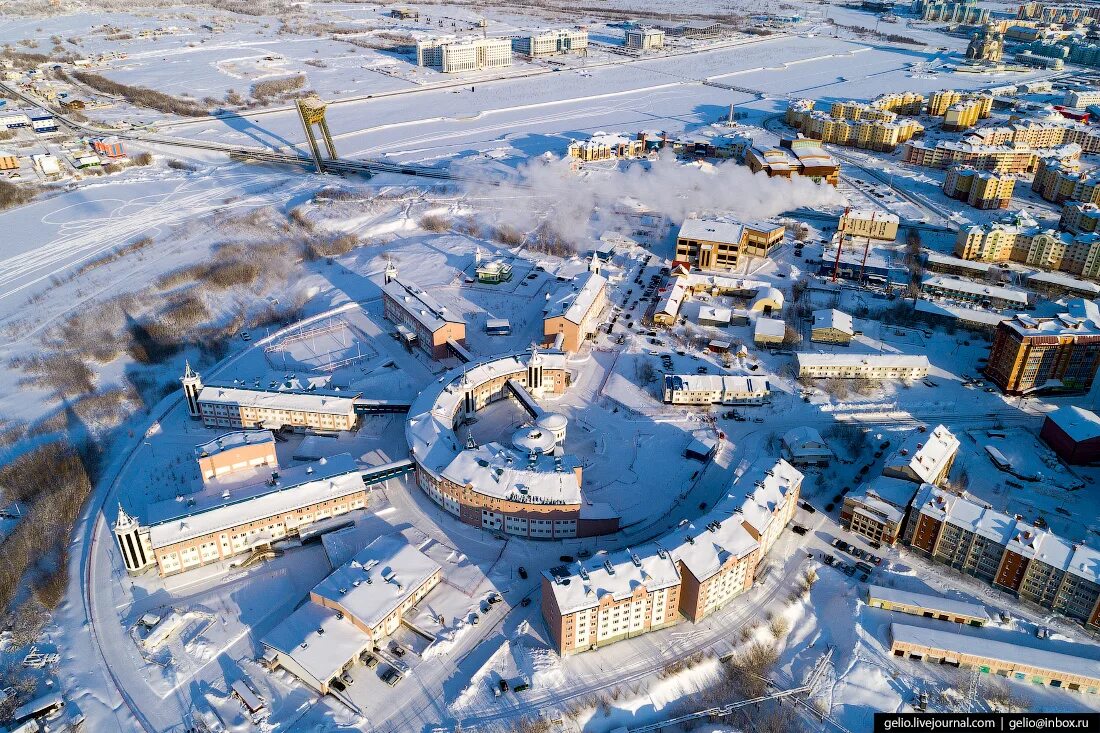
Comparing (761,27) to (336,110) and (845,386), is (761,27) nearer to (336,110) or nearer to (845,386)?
(336,110)

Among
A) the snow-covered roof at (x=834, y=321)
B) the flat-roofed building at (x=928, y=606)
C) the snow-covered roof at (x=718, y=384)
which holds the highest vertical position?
the snow-covered roof at (x=834, y=321)

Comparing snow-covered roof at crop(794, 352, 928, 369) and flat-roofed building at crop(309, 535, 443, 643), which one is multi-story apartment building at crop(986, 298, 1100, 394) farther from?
flat-roofed building at crop(309, 535, 443, 643)

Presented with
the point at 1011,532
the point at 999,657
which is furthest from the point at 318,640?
the point at 1011,532

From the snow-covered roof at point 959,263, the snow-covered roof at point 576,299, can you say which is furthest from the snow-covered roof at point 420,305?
the snow-covered roof at point 959,263

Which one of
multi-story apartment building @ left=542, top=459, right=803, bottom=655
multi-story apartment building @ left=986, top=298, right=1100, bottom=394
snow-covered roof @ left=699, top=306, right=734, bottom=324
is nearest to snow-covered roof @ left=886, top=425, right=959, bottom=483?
multi-story apartment building @ left=542, top=459, right=803, bottom=655

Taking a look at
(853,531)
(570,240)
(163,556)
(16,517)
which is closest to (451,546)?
(163,556)

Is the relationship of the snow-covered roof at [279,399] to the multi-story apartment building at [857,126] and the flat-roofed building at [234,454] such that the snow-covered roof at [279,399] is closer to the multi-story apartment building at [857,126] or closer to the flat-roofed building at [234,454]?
the flat-roofed building at [234,454]
